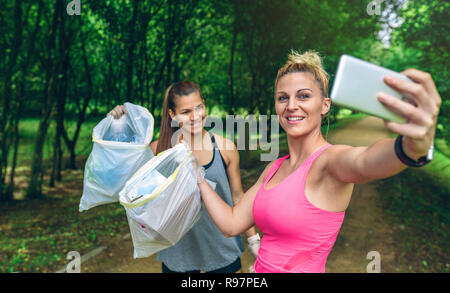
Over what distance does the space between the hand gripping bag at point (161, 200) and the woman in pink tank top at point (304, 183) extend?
0.16 metres

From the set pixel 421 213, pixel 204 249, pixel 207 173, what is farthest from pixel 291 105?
pixel 421 213

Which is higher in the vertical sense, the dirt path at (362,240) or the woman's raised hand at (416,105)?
the woman's raised hand at (416,105)

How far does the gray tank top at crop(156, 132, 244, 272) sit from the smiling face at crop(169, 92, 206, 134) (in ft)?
0.61

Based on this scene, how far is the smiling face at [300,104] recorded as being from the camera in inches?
59.4

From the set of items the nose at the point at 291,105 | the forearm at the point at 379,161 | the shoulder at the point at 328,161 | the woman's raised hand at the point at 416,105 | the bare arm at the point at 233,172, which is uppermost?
the woman's raised hand at the point at 416,105

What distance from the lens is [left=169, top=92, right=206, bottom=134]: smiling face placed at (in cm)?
228

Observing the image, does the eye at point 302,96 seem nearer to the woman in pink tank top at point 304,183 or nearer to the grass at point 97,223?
the woman in pink tank top at point 304,183

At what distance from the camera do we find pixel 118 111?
2.19 m

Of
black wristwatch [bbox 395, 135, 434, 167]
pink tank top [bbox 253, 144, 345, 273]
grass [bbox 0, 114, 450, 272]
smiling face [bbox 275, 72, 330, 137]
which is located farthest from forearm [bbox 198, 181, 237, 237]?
grass [bbox 0, 114, 450, 272]

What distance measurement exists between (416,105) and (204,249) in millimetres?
1843

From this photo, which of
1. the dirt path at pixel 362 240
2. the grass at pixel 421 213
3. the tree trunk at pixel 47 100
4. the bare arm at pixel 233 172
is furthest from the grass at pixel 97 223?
the bare arm at pixel 233 172

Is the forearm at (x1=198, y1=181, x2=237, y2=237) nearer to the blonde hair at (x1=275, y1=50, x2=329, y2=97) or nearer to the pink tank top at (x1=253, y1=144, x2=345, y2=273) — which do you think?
the pink tank top at (x1=253, y1=144, x2=345, y2=273)
